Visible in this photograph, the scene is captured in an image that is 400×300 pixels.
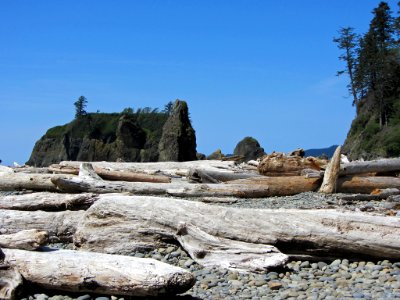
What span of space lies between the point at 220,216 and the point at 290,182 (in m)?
6.19

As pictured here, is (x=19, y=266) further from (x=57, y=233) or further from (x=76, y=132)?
(x=76, y=132)

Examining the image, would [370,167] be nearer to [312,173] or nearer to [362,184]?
[362,184]

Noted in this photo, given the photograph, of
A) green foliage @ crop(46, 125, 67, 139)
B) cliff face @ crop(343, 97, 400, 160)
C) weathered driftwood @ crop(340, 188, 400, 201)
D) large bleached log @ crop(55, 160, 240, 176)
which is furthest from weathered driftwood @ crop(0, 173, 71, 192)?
green foliage @ crop(46, 125, 67, 139)

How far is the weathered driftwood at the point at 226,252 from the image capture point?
20.4 feet

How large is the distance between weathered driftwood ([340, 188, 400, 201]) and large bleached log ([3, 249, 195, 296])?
24.4 feet

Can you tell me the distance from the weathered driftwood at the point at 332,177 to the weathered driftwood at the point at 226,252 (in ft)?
21.3

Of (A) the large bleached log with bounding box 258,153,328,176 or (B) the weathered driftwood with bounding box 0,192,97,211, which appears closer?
(B) the weathered driftwood with bounding box 0,192,97,211

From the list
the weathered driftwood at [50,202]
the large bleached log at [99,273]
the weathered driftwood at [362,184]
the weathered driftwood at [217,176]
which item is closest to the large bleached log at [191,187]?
the weathered driftwood at [362,184]

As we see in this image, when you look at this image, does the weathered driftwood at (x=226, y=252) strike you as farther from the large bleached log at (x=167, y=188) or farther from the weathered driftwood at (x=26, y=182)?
the weathered driftwood at (x=26, y=182)

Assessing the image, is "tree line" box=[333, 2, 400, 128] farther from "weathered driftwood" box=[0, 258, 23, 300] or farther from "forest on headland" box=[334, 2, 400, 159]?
"weathered driftwood" box=[0, 258, 23, 300]

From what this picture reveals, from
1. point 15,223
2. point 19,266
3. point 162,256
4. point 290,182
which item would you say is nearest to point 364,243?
point 162,256

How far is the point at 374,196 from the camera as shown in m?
12.0

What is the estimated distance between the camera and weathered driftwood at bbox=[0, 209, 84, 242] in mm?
7805

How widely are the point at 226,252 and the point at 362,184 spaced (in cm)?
742
